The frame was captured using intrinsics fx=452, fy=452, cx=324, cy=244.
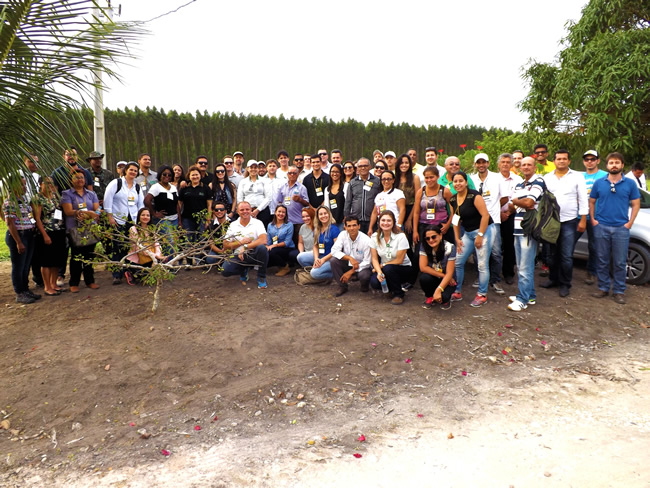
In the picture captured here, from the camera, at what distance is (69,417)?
373 cm

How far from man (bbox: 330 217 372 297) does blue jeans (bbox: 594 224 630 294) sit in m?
3.34

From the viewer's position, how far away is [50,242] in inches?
246

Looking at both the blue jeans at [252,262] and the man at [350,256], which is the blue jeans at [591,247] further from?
the blue jeans at [252,262]

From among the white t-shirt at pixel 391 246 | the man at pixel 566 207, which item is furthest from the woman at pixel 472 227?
the man at pixel 566 207

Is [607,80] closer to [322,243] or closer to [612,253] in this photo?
[612,253]

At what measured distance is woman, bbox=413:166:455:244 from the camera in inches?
240

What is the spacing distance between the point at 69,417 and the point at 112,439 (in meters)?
0.59

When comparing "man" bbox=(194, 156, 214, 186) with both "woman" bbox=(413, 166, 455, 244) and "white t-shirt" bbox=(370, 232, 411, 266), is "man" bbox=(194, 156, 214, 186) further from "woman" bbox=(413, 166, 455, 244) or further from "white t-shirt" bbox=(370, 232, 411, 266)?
"woman" bbox=(413, 166, 455, 244)

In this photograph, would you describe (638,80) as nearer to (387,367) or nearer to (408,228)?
(408,228)

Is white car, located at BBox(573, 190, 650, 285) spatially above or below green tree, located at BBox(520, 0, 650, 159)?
below

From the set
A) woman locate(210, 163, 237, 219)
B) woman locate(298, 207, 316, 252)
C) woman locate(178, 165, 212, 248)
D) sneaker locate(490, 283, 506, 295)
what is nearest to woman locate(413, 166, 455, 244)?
sneaker locate(490, 283, 506, 295)

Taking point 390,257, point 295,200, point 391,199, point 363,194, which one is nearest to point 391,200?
point 391,199

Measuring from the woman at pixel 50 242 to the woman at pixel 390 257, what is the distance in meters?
4.41

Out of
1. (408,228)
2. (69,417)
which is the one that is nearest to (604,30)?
(408,228)
